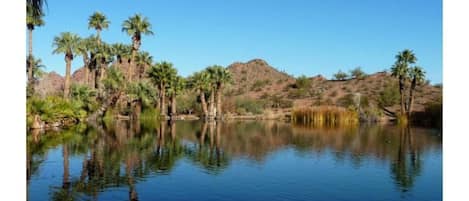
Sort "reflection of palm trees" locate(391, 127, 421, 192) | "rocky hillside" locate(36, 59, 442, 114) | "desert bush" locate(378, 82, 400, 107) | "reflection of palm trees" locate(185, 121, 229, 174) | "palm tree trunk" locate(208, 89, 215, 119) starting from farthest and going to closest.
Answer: "rocky hillside" locate(36, 59, 442, 114) < "desert bush" locate(378, 82, 400, 107) < "palm tree trunk" locate(208, 89, 215, 119) < "reflection of palm trees" locate(185, 121, 229, 174) < "reflection of palm trees" locate(391, 127, 421, 192)

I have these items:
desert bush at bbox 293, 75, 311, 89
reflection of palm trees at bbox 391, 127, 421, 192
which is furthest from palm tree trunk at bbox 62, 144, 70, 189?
desert bush at bbox 293, 75, 311, 89

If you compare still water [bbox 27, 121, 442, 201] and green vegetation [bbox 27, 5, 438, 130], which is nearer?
still water [bbox 27, 121, 442, 201]

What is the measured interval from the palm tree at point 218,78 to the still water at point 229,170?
27.9 m

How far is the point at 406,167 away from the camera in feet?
53.6

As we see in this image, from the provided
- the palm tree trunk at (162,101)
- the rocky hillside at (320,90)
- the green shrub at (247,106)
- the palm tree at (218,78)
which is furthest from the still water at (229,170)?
the rocky hillside at (320,90)

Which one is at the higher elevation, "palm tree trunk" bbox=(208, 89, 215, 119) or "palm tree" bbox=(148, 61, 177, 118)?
"palm tree" bbox=(148, 61, 177, 118)

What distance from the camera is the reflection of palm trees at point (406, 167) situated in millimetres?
13528

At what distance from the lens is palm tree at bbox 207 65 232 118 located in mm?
52188

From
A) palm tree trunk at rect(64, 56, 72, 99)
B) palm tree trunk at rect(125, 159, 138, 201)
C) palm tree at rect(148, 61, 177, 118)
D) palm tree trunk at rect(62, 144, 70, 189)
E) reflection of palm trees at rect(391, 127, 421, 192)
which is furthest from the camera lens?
palm tree at rect(148, 61, 177, 118)

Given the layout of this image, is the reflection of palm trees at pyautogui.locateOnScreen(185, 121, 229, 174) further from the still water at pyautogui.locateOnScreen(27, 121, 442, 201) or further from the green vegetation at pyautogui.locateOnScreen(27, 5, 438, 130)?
the green vegetation at pyautogui.locateOnScreen(27, 5, 438, 130)

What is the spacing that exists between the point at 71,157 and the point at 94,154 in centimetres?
106

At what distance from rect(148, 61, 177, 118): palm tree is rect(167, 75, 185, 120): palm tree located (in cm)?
51

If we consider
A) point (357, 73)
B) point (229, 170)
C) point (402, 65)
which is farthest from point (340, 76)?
point (229, 170)
